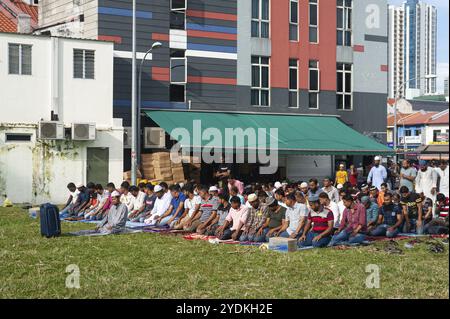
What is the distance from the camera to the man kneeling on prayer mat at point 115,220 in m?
16.3

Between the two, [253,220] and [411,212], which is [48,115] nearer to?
[253,220]

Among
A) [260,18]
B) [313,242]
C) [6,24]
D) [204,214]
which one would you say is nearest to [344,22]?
[260,18]

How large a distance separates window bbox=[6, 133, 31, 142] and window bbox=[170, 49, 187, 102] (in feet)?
22.9

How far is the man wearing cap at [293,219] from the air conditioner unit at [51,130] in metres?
13.6

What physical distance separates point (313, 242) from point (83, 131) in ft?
48.6

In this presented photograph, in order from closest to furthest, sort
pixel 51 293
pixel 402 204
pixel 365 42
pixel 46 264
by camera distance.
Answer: pixel 51 293 → pixel 46 264 → pixel 402 204 → pixel 365 42

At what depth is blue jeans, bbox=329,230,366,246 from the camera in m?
13.9

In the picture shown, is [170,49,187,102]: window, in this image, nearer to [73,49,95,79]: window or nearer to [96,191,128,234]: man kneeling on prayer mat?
[73,49,95,79]: window

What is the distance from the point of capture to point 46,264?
11305 mm

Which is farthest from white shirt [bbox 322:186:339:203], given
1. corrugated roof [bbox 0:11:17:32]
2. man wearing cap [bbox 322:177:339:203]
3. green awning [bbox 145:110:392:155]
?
corrugated roof [bbox 0:11:17:32]

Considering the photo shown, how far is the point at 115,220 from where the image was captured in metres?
16.3
